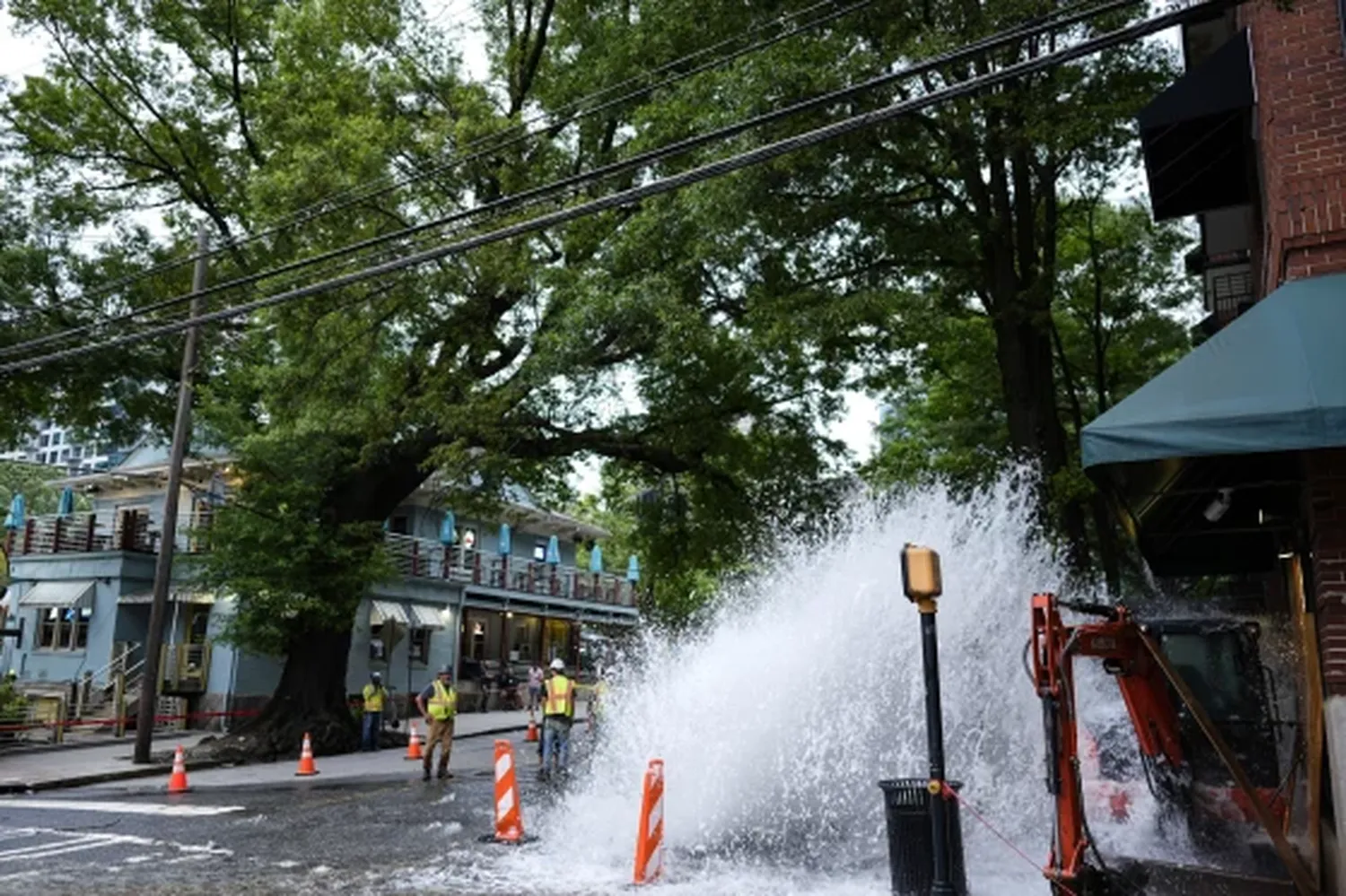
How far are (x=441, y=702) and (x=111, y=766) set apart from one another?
23.4 ft

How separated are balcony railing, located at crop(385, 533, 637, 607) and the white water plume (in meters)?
21.0

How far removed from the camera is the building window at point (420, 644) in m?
37.8

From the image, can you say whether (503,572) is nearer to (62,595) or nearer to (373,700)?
(62,595)

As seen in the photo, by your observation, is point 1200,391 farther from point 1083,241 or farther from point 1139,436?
point 1083,241

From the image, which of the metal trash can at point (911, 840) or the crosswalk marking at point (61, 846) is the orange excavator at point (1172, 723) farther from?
the crosswalk marking at point (61, 846)

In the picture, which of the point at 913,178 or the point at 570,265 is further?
the point at 570,265

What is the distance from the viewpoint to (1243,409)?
6.61m

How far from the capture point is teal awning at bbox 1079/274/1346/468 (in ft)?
21.1

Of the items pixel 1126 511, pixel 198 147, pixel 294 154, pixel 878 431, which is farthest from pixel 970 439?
pixel 198 147

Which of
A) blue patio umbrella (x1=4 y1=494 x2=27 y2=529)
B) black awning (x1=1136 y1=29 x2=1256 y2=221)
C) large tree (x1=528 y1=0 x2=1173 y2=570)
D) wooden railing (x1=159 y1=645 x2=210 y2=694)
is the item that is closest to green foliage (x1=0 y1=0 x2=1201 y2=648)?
large tree (x1=528 y1=0 x2=1173 y2=570)

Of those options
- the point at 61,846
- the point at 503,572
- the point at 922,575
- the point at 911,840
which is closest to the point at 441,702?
the point at 61,846

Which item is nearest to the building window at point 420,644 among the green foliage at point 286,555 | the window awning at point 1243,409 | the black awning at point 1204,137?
the green foliage at point 286,555

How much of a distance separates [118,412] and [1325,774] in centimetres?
2666

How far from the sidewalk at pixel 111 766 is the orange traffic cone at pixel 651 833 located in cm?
1164
